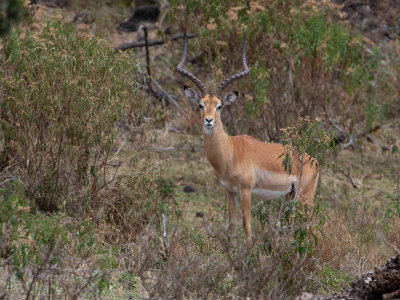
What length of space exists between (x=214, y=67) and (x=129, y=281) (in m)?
5.14

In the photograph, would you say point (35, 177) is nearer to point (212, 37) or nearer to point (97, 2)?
point (212, 37)

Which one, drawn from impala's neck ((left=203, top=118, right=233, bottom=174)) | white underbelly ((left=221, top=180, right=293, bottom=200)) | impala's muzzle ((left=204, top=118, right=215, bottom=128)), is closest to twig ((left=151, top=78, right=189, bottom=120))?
impala's neck ((left=203, top=118, right=233, bottom=174))

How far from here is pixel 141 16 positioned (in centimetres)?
1544

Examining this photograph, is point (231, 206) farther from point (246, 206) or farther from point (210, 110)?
point (210, 110)

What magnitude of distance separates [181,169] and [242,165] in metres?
2.62

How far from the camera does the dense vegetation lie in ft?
17.9

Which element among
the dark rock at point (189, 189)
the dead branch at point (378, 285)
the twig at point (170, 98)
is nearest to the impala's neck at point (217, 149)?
the dark rock at point (189, 189)

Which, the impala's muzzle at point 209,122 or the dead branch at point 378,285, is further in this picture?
the impala's muzzle at point 209,122

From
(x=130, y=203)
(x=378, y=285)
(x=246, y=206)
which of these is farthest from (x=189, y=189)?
(x=378, y=285)

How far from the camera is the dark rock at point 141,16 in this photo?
1530 centimetres

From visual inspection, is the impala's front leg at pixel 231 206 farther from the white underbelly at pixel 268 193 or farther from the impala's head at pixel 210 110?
the impala's head at pixel 210 110

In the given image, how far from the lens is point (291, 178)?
8.56 metres

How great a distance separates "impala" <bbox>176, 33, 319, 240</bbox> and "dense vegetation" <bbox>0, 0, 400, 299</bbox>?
298mm

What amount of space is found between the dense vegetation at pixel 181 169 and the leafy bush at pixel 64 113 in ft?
0.06
